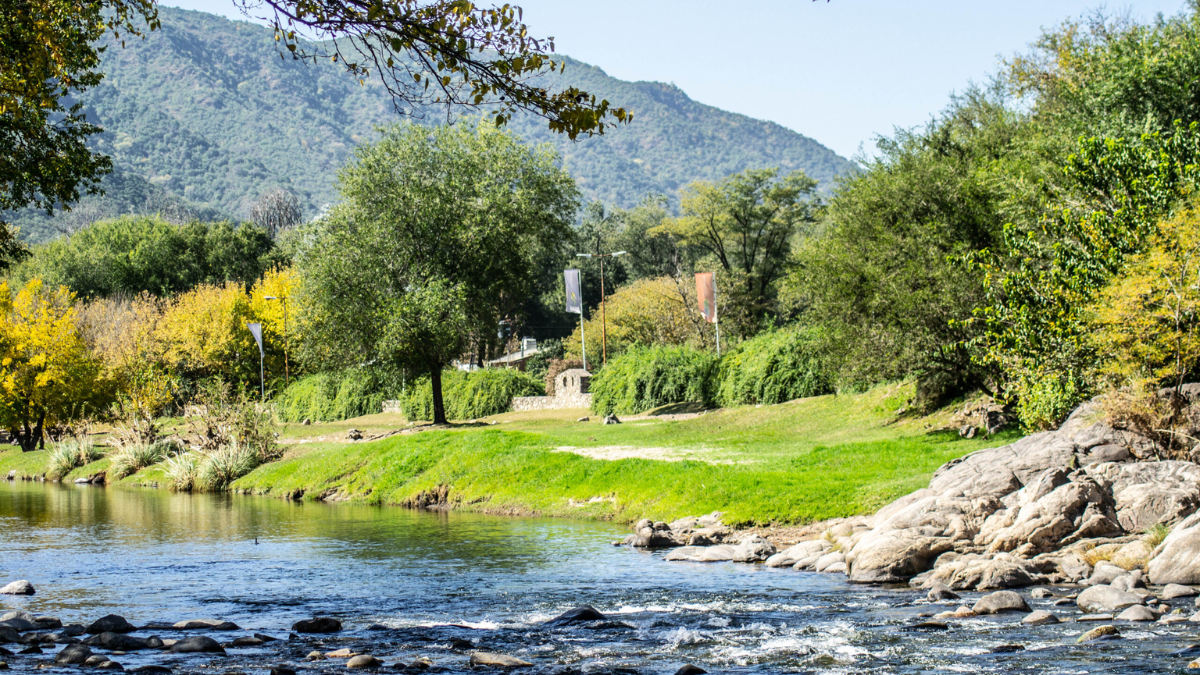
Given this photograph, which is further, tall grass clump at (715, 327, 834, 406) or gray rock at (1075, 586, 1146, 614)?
tall grass clump at (715, 327, 834, 406)

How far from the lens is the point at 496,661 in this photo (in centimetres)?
859

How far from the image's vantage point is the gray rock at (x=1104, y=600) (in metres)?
10.6

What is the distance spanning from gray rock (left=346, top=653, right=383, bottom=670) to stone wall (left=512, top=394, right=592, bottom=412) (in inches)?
1768

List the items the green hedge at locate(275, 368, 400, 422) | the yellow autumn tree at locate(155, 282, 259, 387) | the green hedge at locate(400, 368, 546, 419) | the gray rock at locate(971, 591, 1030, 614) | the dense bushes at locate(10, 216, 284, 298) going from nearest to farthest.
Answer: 1. the gray rock at locate(971, 591, 1030, 614)
2. the green hedge at locate(400, 368, 546, 419)
3. the green hedge at locate(275, 368, 400, 422)
4. the yellow autumn tree at locate(155, 282, 259, 387)
5. the dense bushes at locate(10, 216, 284, 298)

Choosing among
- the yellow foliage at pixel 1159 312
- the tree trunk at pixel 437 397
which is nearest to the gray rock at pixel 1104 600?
the yellow foliage at pixel 1159 312

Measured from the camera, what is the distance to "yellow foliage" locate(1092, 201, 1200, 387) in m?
15.7

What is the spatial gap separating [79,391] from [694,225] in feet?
160

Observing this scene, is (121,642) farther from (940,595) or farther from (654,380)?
(654,380)

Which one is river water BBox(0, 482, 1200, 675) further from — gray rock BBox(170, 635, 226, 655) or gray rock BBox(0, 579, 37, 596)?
gray rock BBox(0, 579, 37, 596)

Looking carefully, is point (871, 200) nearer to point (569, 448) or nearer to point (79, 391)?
point (569, 448)

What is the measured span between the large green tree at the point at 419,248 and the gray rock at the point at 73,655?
32684mm

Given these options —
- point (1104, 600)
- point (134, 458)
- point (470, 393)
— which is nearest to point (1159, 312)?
point (1104, 600)

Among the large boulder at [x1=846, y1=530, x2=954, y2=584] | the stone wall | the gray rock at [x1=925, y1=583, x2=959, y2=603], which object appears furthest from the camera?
the stone wall

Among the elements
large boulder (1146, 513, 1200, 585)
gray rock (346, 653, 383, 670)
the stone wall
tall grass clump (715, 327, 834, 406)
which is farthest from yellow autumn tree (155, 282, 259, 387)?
large boulder (1146, 513, 1200, 585)
